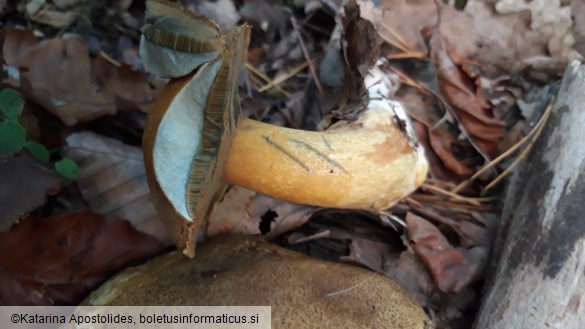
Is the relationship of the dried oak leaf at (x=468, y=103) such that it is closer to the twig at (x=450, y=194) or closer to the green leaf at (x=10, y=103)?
the twig at (x=450, y=194)

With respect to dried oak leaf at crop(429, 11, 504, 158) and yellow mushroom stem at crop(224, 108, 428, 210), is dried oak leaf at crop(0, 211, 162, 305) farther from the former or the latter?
dried oak leaf at crop(429, 11, 504, 158)

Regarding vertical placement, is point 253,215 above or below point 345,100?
below

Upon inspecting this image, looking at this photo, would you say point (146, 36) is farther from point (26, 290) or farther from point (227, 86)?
point (26, 290)

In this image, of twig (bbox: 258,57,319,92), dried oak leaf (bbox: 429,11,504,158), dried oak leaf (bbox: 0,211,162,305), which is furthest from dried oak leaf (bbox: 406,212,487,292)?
dried oak leaf (bbox: 0,211,162,305)

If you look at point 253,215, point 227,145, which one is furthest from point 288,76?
point 227,145

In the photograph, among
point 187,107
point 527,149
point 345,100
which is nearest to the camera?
point 187,107

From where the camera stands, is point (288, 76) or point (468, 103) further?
point (288, 76)

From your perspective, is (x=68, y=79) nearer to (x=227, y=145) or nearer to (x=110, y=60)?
(x=110, y=60)
